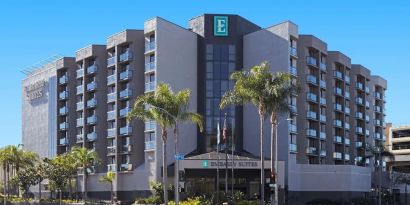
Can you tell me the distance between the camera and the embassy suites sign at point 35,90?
11856cm

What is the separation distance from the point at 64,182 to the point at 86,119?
1580 centimetres

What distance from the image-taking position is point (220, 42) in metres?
92.6

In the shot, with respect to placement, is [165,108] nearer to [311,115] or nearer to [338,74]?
[311,115]

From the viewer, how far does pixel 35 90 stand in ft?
398

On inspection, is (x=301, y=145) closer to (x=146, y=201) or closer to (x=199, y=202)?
(x=146, y=201)

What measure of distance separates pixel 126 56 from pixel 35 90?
35270mm

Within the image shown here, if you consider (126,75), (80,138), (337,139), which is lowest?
(337,139)

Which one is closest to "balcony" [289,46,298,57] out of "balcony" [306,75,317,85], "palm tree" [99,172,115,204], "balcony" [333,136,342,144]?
"balcony" [306,75,317,85]

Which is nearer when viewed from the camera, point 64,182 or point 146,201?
point 146,201

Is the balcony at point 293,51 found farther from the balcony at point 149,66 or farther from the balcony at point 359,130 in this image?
the balcony at point 359,130

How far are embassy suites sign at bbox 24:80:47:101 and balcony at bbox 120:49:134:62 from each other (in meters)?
29.0

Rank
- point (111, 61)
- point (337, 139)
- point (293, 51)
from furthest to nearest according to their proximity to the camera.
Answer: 1. point (337, 139)
2. point (111, 61)
3. point (293, 51)

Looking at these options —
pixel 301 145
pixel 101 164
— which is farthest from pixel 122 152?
pixel 301 145

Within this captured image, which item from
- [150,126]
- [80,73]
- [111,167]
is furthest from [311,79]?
[80,73]
